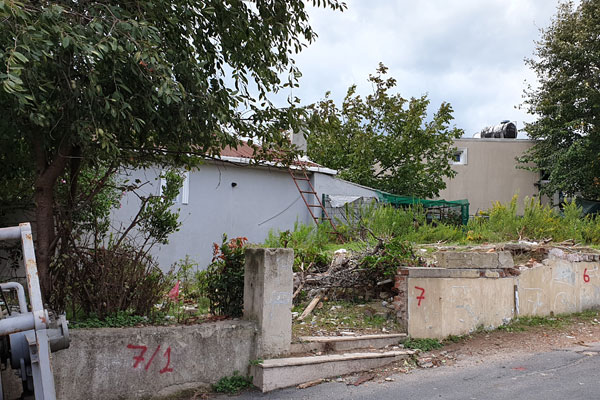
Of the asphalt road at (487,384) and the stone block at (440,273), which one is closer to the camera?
the asphalt road at (487,384)

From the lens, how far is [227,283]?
648 cm

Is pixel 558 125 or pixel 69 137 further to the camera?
pixel 558 125

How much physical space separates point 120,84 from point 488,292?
6625 mm

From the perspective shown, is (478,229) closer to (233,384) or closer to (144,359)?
(233,384)

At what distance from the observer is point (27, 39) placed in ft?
13.6

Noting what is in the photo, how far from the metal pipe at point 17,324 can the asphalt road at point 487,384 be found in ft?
10.5

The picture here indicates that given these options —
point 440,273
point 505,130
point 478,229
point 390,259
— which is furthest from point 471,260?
point 505,130

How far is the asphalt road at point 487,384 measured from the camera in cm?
560

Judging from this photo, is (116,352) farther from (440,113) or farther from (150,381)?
(440,113)

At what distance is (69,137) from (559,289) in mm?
9208

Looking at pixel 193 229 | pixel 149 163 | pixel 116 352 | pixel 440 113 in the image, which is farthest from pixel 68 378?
pixel 440 113

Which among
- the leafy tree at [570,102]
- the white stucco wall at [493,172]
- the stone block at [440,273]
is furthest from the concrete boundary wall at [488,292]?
the white stucco wall at [493,172]

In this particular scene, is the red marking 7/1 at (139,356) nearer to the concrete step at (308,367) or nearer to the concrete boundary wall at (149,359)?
the concrete boundary wall at (149,359)

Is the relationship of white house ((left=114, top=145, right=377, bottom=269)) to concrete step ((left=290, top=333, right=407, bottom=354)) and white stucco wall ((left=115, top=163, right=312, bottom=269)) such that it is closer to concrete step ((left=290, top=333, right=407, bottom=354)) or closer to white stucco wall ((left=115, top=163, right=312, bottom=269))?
white stucco wall ((left=115, top=163, right=312, bottom=269))
